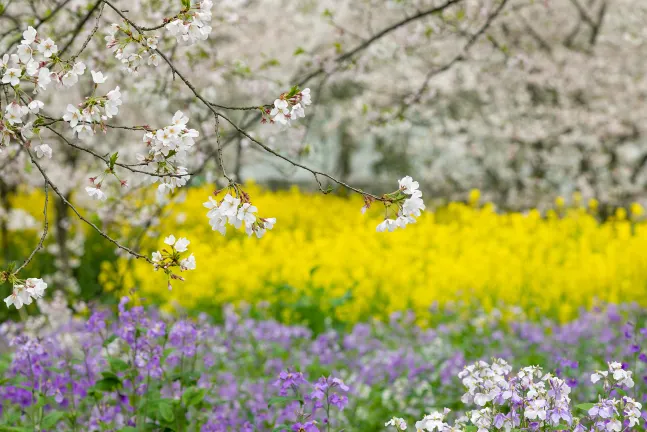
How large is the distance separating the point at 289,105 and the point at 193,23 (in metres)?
0.40

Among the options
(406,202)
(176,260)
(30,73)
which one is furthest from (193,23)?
(406,202)

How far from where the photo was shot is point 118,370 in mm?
3295

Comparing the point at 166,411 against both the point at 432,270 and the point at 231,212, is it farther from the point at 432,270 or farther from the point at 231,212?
the point at 432,270

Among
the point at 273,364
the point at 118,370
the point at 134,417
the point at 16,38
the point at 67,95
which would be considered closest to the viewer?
the point at 118,370

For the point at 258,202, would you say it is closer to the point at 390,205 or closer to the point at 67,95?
the point at 67,95

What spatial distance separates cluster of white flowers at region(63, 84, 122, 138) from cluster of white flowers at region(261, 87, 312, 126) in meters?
0.48

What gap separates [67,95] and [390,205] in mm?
10012

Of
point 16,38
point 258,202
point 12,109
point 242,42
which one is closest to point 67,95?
point 242,42

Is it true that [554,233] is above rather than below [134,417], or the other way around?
above

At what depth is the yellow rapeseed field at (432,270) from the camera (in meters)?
7.60

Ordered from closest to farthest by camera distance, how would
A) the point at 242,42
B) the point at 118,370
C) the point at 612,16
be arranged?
the point at 118,370
the point at 612,16
the point at 242,42

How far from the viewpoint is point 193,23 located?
2354 millimetres

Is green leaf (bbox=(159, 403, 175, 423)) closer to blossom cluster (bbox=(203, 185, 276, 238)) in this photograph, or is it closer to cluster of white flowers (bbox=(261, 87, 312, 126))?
blossom cluster (bbox=(203, 185, 276, 238))

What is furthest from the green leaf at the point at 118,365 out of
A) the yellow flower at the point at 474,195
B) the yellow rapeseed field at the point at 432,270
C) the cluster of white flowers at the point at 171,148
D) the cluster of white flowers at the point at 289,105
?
the yellow flower at the point at 474,195
